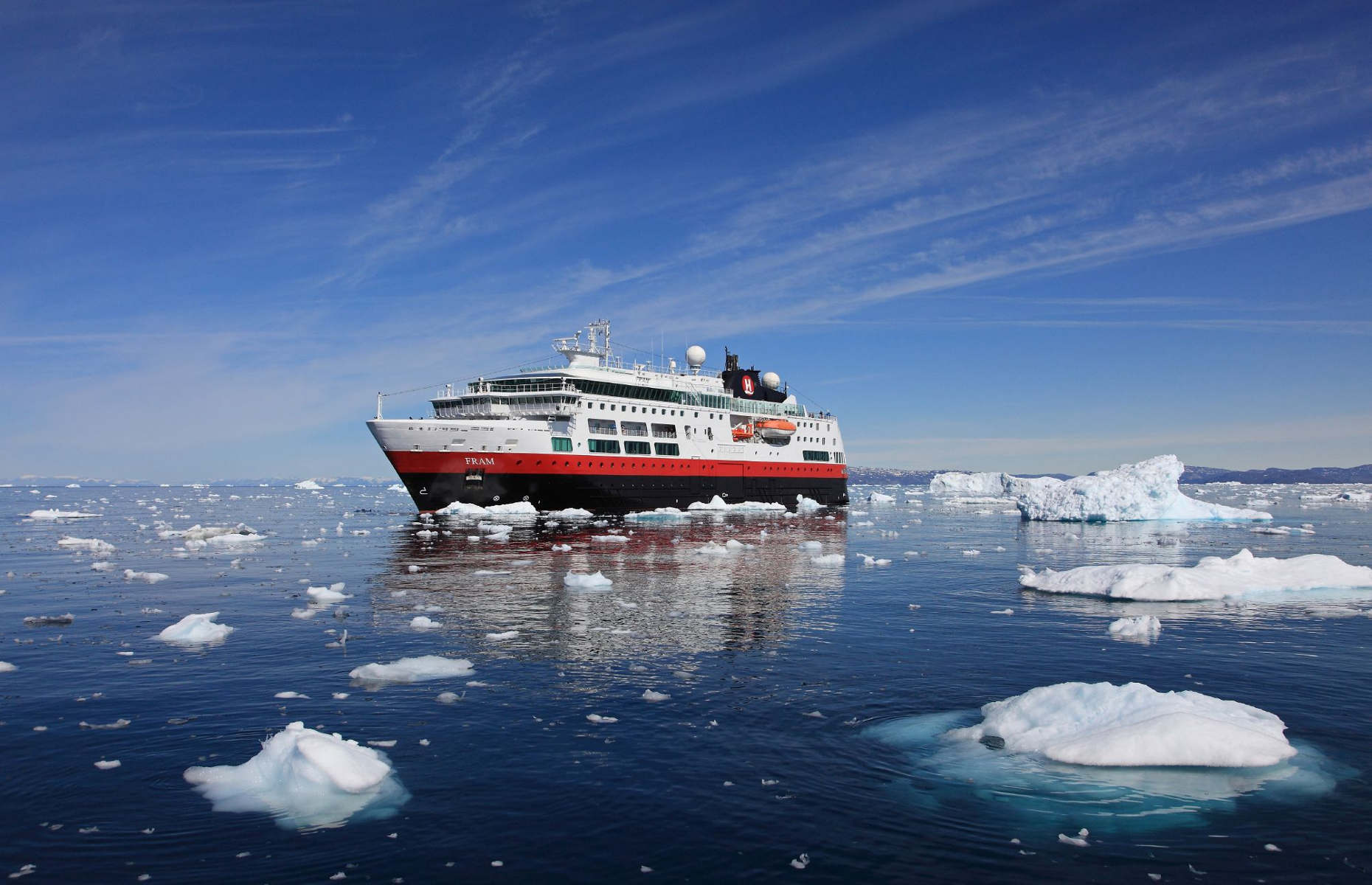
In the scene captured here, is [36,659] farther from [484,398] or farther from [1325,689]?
[484,398]

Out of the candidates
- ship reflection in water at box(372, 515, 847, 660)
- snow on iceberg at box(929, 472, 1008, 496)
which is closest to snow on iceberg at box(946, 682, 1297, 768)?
ship reflection in water at box(372, 515, 847, 660)

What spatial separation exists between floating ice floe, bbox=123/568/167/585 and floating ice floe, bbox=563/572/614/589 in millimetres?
12936

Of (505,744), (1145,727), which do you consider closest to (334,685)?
(505,744)

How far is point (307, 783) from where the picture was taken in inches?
365

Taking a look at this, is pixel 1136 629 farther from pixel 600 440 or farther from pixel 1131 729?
pixel 600 440

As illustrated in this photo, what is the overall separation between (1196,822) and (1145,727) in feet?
5.94

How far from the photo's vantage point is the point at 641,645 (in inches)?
666

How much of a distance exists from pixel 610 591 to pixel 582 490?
1308 inches

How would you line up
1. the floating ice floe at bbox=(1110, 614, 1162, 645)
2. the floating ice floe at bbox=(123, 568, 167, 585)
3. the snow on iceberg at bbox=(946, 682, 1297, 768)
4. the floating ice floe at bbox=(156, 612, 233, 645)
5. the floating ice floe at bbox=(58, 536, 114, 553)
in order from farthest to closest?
the floating ice floe at bbox=(58, 536, 114, 553), the floating ice floe at bbox=(123, 568, 167, 585), the floating ice floe at bbox=(1110, 614, 1162, 645), the floating ice floe at bbox=(156, 612, 233, 645), the snow on iceberg at bbox=(946, 682, 1297, 768)

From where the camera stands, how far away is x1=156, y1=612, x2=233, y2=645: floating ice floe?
1698 cm

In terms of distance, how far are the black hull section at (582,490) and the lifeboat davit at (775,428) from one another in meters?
3.98

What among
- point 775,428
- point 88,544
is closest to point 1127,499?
point 775,428

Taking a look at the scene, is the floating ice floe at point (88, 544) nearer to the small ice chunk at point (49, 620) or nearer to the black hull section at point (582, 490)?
the black hull section at point (582, 490)

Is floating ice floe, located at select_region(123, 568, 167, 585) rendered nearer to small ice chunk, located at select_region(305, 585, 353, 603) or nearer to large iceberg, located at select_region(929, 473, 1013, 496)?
small ice chunk, located at select_region(305, 585, 353, 603)
